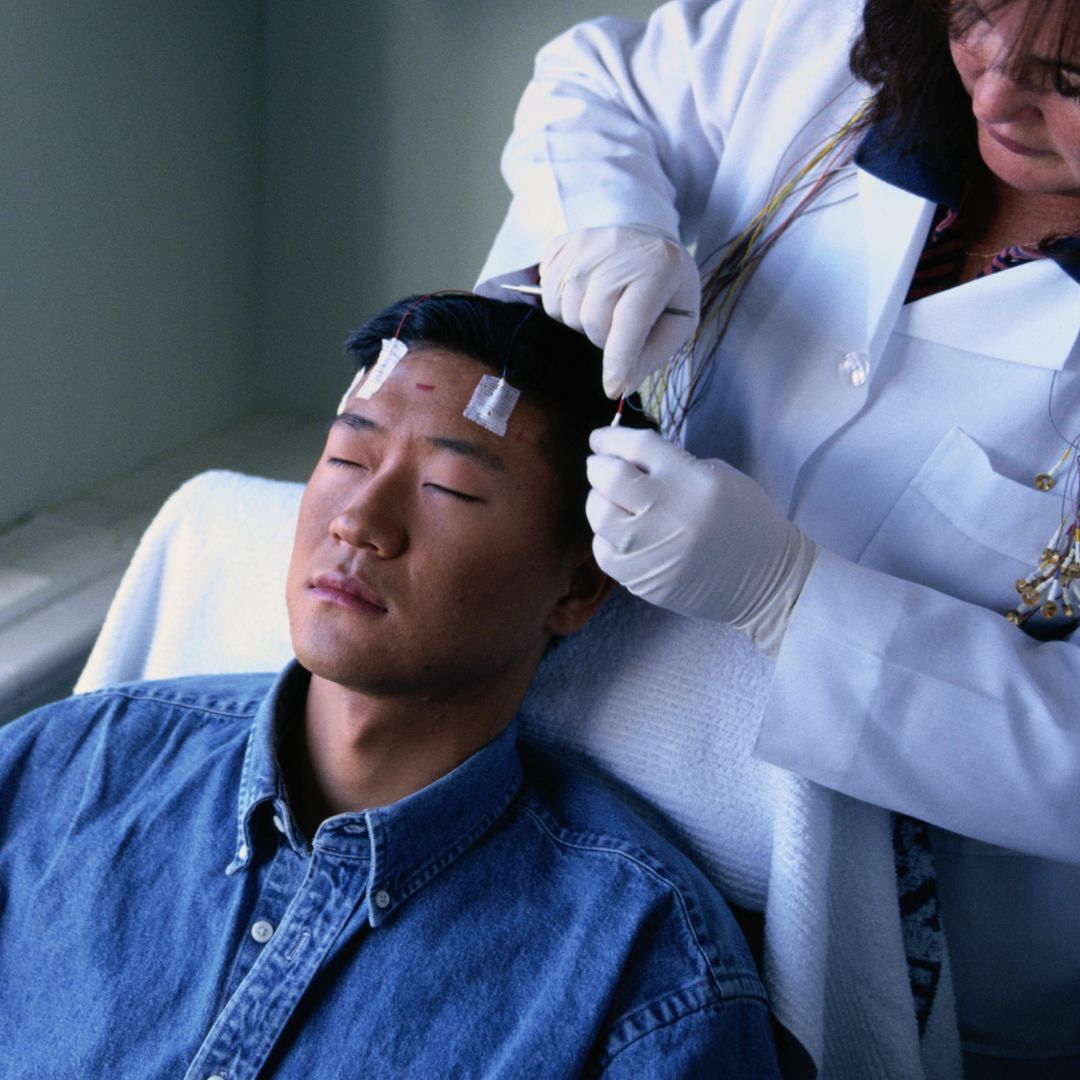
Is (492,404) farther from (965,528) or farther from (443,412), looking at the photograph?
(965,528)

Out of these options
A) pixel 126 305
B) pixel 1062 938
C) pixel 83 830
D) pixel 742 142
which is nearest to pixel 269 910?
pixel 83 830

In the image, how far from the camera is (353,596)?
1.16m

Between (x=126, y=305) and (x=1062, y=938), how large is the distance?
70.6 inches

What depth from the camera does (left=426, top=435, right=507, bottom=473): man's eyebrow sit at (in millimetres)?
1208

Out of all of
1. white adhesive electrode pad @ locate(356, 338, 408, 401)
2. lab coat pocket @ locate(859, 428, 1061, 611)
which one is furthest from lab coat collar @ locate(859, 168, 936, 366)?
white adhesive electrode pad @ locate(356, 338, 408, 401)

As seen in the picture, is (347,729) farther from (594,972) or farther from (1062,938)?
(1062,938)

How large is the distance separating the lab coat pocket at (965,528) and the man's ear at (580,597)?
293 mm

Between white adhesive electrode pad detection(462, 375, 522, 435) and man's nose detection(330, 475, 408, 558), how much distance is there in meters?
0.11

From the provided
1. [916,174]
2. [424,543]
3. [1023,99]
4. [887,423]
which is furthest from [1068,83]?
[424,543]

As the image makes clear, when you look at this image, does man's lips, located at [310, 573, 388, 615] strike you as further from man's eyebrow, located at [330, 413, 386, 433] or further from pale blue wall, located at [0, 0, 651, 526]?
pale blue wall, located at [0, 0, 651, 526]

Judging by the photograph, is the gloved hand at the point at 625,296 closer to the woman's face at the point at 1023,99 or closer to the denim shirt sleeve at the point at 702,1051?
the woman's face at the point at 1023,99

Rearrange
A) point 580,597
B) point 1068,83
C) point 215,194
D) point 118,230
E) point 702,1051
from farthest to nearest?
point 215,194, point 118,230, point 580,597, point 702,1051, point 1068,83

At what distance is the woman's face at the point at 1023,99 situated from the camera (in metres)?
0.90

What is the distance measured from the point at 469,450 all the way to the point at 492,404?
58mm
